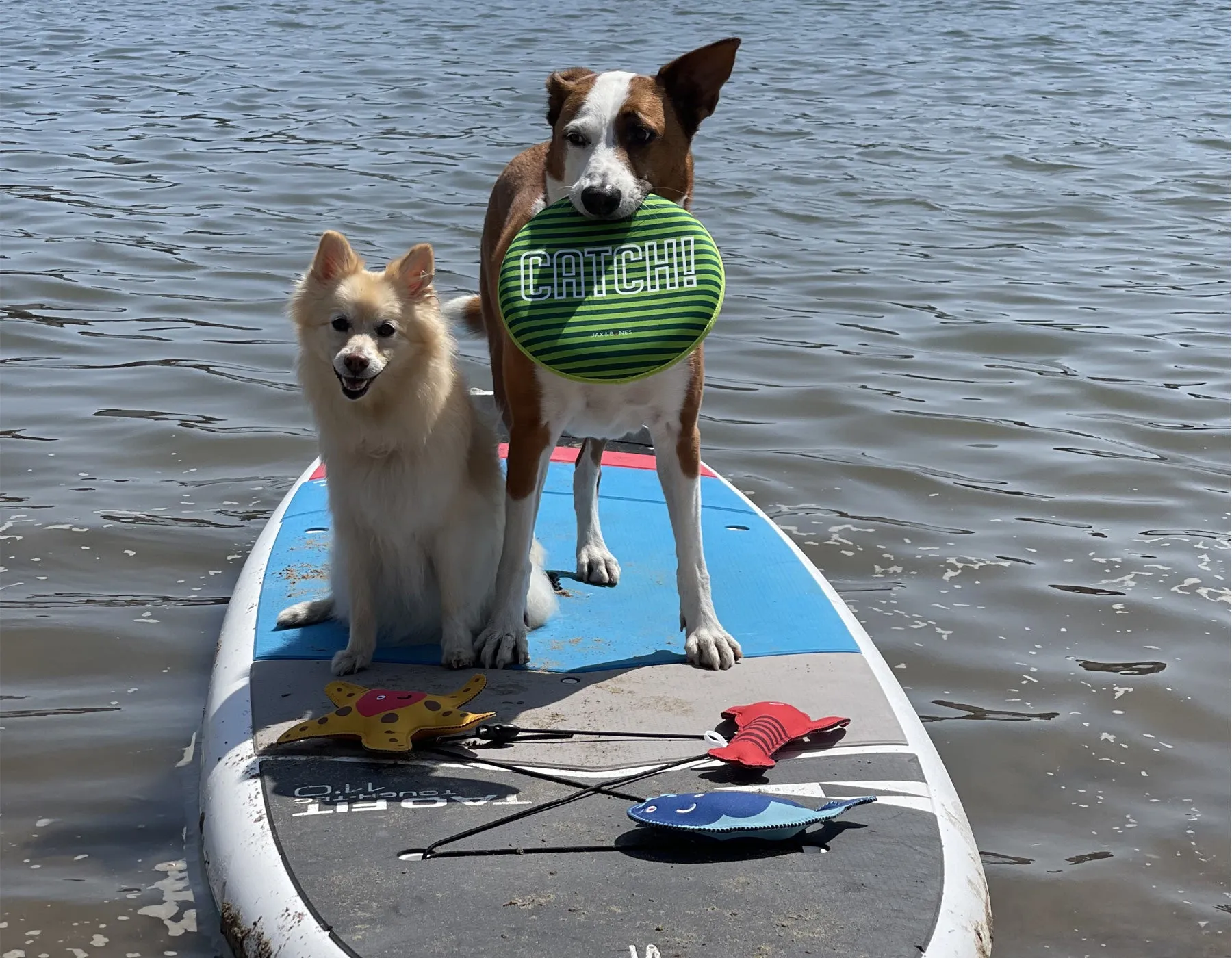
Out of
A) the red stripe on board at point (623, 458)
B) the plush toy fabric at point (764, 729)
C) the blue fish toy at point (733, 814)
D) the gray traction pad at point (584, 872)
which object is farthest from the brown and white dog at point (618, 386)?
the red stripe on board at point (623, 458)

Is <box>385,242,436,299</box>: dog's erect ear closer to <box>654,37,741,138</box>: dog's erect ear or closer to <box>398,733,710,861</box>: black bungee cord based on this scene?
<box>654,37,741,138</box>: dog's erect ear

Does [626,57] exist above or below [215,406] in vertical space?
above

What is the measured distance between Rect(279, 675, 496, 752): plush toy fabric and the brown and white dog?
1.82ft

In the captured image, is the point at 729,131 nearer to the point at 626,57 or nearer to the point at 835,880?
the point at 626,57

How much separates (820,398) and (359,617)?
4439mm

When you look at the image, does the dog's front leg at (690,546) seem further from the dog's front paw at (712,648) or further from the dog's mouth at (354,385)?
the dog's mouth at (354,385)

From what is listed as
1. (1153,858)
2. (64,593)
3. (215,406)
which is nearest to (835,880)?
(1153,858)

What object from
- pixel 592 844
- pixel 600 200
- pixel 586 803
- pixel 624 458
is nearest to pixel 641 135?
pixel 600 200

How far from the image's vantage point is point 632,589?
204 inches

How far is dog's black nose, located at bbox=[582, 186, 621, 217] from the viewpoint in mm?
4137

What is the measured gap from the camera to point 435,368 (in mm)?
4234

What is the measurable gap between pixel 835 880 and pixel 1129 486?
4.49 meters

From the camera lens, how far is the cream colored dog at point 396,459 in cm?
407

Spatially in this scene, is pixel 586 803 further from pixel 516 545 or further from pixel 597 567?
pixel 597 567
